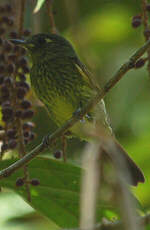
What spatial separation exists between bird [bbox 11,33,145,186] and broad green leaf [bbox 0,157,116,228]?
1.67 feet

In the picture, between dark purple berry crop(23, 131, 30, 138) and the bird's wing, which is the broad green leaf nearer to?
dark purple berry crop(23, 131, 30, 138)

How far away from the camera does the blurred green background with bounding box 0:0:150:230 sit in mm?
3066

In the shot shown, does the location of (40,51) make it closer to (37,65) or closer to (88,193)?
(37,65)

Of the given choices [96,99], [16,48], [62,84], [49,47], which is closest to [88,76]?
[62,84]

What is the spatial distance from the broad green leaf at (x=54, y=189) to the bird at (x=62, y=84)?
0.51 meters

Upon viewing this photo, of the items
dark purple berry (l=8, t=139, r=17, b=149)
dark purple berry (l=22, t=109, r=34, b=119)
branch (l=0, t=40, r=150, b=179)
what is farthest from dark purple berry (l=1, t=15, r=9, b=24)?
branch (l=0, t=40, r=150, b=179)

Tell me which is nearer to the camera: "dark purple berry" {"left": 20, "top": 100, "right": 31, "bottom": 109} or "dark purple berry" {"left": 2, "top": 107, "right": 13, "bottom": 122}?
"dark purple berry" {"left": 2, "top": 107, "right": 13, "bottom": 122}

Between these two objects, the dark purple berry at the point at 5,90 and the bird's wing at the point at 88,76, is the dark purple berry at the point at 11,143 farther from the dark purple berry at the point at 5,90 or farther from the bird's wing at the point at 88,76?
the bird's wing at the point at 88,76

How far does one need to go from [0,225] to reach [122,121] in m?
1.27

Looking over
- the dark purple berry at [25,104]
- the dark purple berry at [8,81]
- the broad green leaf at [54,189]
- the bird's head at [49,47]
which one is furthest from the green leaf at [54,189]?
the bird's head at [49,47]

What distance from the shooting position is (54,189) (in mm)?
2189

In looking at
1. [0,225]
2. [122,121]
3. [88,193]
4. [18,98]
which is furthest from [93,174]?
[122,121]

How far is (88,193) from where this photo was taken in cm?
54

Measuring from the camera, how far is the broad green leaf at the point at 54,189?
213 cm
